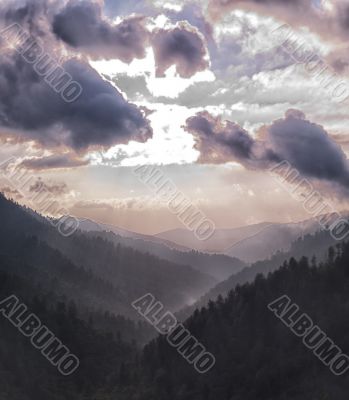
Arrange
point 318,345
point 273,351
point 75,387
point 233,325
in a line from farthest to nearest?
point 75,387, point 233,325, point 273,351, point 318,345

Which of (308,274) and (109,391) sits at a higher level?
(308,274)

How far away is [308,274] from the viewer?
→ 190 m

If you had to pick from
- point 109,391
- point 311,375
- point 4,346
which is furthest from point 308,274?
point 4,346

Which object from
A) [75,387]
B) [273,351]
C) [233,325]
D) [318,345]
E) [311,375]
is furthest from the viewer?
[75,387]

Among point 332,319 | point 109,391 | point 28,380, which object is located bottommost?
point 28,380

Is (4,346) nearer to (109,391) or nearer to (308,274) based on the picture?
(109,391)

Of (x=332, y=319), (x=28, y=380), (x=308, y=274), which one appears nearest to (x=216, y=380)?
(x=332, y=319)

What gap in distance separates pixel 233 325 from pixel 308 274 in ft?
118

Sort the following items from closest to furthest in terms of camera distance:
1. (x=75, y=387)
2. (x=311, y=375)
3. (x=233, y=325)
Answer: (x=311, y=375)
(x=233, y=325)
(x=75, y=387)

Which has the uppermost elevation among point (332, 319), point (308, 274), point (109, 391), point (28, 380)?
point (308, 274)

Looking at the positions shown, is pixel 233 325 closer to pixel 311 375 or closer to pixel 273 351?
pixel 273 351

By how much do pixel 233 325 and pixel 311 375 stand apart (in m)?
48.4

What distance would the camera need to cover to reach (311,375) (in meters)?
138

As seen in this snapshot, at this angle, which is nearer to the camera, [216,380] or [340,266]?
[216,380]
